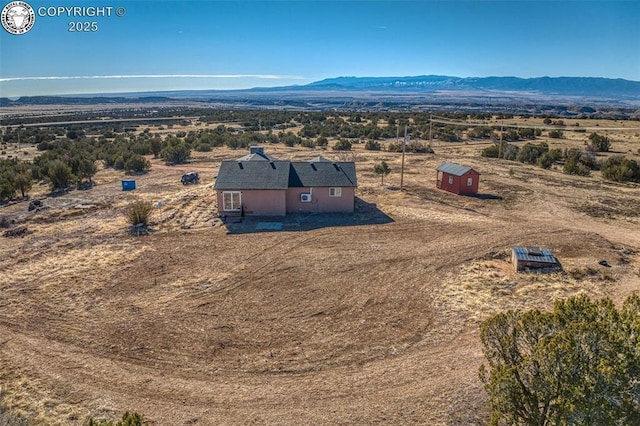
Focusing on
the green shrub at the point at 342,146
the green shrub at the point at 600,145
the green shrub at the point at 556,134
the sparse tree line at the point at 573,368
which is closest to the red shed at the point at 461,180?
the green shrub at the point at 342,146

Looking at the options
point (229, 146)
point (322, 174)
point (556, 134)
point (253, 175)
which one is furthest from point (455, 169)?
point (556, 134)

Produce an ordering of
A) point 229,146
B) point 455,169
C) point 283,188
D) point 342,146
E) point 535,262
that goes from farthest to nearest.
Result: point 229,146, point 342,146, point 455,169, point 283,188, point 535,262

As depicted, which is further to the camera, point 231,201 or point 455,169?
point 455,169

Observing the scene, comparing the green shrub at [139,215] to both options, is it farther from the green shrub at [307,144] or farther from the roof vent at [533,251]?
the green shrub at [307,144]

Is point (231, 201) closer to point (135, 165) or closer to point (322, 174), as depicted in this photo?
point (322, 174)

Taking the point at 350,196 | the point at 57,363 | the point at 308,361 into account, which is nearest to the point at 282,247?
the point at 350,196

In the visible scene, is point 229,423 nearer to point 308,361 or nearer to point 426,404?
point 308,361
